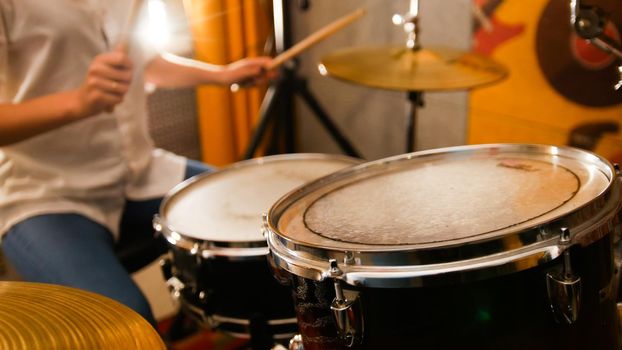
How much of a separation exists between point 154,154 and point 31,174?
32 centimetres

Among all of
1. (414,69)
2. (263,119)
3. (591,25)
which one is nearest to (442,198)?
(591,25)

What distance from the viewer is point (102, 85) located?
110 cm

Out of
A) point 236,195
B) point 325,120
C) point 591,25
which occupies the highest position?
point 591,25

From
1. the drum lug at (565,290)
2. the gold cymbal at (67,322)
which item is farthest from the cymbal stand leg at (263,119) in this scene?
the drum lug at (565,290)

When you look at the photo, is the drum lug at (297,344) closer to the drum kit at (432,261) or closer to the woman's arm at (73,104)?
the drum kit at (432,261)

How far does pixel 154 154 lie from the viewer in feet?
4.94

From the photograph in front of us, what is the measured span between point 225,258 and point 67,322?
38 cm

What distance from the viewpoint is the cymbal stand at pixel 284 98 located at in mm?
2281

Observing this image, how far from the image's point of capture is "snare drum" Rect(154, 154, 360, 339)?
106 cm

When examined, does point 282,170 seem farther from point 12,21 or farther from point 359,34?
point 359,34

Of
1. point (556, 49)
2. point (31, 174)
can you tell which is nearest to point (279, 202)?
point (31, 174)

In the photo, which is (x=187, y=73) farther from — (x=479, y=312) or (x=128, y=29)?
(x=479, y=312)

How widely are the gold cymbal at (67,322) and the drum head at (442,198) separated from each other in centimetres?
21

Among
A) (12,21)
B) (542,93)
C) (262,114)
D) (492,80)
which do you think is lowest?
(262,114)
